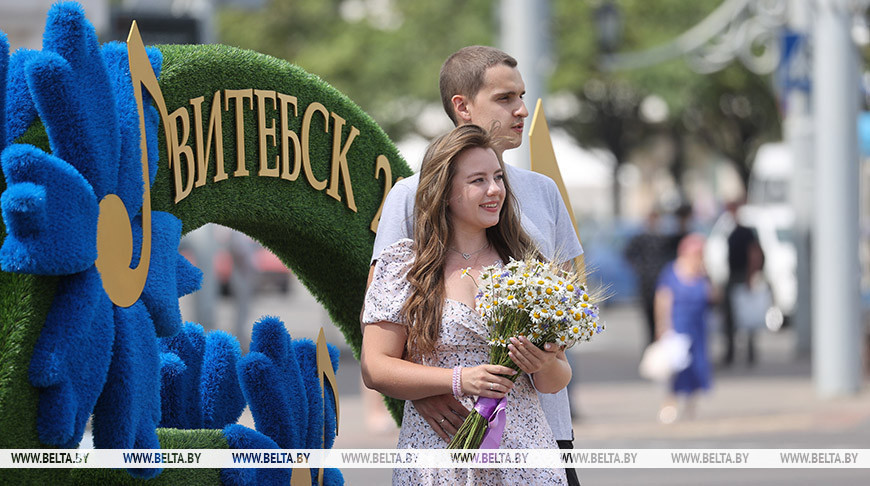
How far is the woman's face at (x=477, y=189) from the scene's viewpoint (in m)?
3.00

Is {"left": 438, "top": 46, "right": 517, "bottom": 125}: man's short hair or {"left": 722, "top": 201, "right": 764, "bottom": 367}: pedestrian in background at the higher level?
{"left": 722, "top": 201, "right": 764, "bottom": 367}: pedestrian in background

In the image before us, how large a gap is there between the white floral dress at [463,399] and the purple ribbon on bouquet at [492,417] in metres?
0.08

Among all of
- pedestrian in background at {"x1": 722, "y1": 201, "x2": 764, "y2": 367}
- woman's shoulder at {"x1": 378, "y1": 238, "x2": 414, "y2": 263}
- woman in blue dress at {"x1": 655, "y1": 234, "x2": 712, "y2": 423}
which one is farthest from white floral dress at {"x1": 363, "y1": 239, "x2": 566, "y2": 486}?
→ pedestrian in background at {"x1": 722, "y1": 201, "x2": 764, "y2": 367}

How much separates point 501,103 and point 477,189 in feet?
1.38

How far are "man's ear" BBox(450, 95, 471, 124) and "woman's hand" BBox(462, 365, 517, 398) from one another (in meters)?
0.80

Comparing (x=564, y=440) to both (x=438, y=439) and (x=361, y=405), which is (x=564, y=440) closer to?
(x=438, y=439)

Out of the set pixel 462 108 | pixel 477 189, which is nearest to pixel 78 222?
pixel 477 189

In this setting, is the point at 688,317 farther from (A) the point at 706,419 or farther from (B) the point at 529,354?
(B) the point at 529,354

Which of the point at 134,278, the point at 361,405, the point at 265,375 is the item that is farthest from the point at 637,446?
the point at 134,278

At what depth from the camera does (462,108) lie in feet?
11.1

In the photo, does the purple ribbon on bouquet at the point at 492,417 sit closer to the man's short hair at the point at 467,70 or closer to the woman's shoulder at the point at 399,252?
the woman's shoulder at the point at 399,252

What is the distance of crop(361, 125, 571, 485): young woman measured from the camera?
9.62 feet

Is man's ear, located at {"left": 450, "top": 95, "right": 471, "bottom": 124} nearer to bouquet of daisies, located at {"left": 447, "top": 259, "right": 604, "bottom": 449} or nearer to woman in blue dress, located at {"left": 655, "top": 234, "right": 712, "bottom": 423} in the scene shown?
bouquet of daisies, located at {"left": 447, "top": 259, "right": 604, "bottom": 449}

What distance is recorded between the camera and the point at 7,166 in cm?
261
